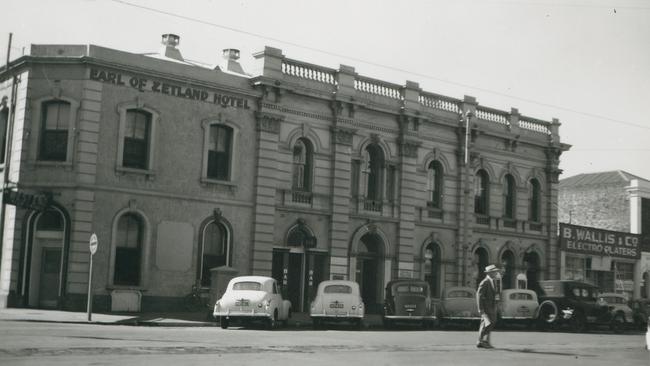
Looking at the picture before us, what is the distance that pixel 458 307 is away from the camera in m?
27.6

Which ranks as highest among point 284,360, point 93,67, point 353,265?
point 93,67

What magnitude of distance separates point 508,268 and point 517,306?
31.5 ft

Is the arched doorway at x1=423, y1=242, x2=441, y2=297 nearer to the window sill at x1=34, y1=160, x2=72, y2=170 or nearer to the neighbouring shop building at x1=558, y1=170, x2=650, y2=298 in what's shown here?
the neighbouring shop building at x1=558, y1=170, x2=650, y2=298

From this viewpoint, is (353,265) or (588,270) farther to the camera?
(588,270)

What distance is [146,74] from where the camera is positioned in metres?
28.2

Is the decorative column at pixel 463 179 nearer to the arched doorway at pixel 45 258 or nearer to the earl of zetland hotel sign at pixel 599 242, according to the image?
the earl of zetland hotel sign at pixel 599 242

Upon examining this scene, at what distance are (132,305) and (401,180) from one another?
44.0ft

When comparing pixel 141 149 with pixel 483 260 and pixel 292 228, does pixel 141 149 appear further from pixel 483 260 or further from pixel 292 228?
pixel 483 260

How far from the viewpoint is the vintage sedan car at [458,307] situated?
2750cm

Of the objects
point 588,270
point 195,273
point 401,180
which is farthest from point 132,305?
point 588,270

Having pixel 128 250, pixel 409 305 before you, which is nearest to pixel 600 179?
pixel 409 305

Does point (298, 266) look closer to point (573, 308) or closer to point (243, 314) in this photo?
point (243, 314)

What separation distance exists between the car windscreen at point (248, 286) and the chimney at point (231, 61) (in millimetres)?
14542

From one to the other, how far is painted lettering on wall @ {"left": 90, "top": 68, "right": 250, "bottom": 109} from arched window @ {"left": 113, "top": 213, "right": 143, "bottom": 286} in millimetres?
4515
